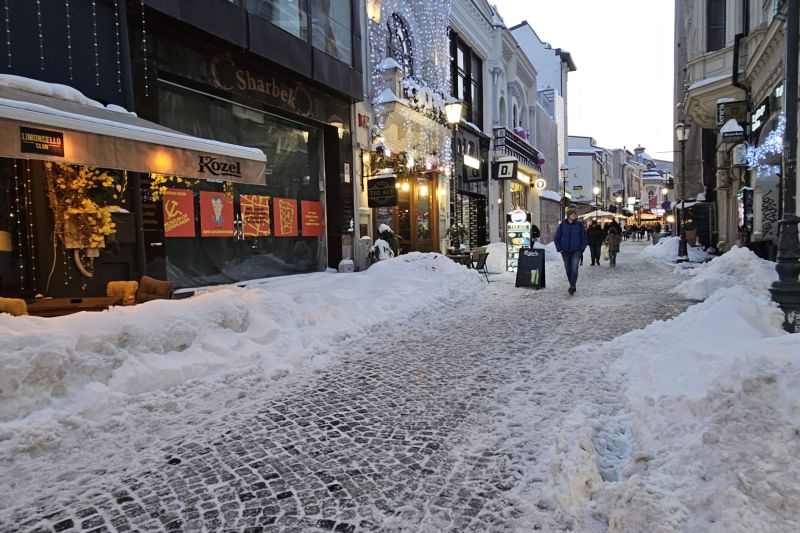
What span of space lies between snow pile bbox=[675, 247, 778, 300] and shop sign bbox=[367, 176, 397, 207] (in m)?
8.06

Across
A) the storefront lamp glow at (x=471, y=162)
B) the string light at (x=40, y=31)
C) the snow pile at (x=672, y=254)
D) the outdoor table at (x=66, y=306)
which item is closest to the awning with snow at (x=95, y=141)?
the string light at (x=40, y=31)

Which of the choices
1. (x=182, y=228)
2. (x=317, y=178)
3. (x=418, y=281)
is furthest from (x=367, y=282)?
(x=317, y=178)

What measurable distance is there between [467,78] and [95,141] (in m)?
21.3

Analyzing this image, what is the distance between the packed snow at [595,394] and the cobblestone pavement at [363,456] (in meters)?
0.17

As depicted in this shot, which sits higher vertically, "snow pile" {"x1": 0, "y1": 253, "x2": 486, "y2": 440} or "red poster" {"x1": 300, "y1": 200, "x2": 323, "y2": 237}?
"red poster" {"x1": 300, "y1": 200, "x2": 323, "y2": 237}

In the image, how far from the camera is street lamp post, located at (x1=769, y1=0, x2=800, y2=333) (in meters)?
6.19

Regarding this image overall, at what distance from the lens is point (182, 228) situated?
1011 centimetres

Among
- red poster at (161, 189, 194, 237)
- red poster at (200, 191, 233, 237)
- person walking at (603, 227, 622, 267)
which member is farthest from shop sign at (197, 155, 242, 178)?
person walking at (603, 227, 622, 267)

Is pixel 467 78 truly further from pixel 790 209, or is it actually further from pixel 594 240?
pixel 790 209

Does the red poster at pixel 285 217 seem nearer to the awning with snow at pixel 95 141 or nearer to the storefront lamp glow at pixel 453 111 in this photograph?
the awning with snow at pixel 95 141

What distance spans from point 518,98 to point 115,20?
91.4 feet

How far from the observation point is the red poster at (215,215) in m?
10.6

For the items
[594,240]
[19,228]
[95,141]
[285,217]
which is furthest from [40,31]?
[594,240]

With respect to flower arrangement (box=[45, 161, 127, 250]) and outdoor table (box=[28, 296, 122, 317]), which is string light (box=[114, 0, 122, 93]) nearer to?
flower arrangement (box=[45, 161, 127, 250])
